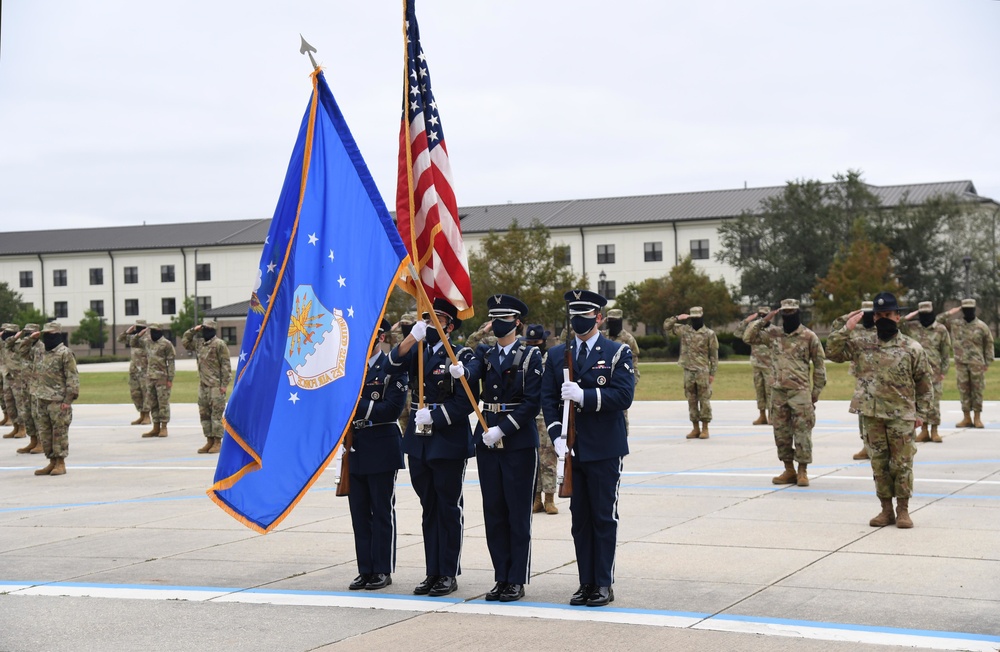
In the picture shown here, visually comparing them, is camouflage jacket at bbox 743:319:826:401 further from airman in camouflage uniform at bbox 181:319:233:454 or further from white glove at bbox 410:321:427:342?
airman in camouflage uniform at bbox 181:319:233:454

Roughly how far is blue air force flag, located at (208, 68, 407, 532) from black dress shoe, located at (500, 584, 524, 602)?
1.50 m

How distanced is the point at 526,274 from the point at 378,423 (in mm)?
44408

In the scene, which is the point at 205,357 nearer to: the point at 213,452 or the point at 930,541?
the point at 213,452

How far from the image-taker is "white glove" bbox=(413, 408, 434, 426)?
7.78 meters

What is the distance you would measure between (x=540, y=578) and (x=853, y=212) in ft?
204

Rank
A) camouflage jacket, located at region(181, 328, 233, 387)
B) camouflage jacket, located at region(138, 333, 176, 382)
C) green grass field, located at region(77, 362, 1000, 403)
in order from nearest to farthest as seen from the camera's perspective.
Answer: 1. camouflage jacket, located at region(181, 328, 233, 387)
2. camouflage jacket, located at region(138, 333, 176, 382)
3. green grass field, located at region(77, 362, 1000, 403)

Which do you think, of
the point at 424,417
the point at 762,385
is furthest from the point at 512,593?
the point at 762,385

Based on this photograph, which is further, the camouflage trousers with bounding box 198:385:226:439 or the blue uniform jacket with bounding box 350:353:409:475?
the camouflage trousers with bounding box 198:385:226:439

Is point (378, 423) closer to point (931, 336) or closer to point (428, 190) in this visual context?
point (428, 190)

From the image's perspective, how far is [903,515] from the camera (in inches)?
401

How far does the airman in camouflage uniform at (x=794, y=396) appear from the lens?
13.0 meters

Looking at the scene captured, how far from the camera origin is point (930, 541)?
951cm

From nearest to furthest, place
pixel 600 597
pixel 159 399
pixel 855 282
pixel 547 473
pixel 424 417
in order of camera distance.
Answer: pixel 600 597
pixel 424 417
pixel 547 473
pixel 159 399
pixel 855 282

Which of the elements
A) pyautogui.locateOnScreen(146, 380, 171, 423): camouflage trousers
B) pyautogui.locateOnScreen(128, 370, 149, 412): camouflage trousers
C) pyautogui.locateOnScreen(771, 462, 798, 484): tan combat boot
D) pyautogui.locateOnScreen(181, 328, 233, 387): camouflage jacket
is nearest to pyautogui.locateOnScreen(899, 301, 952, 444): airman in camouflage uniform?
pyautogui.locateOnScreen(771, 462, 798, 484): tan combat boot
